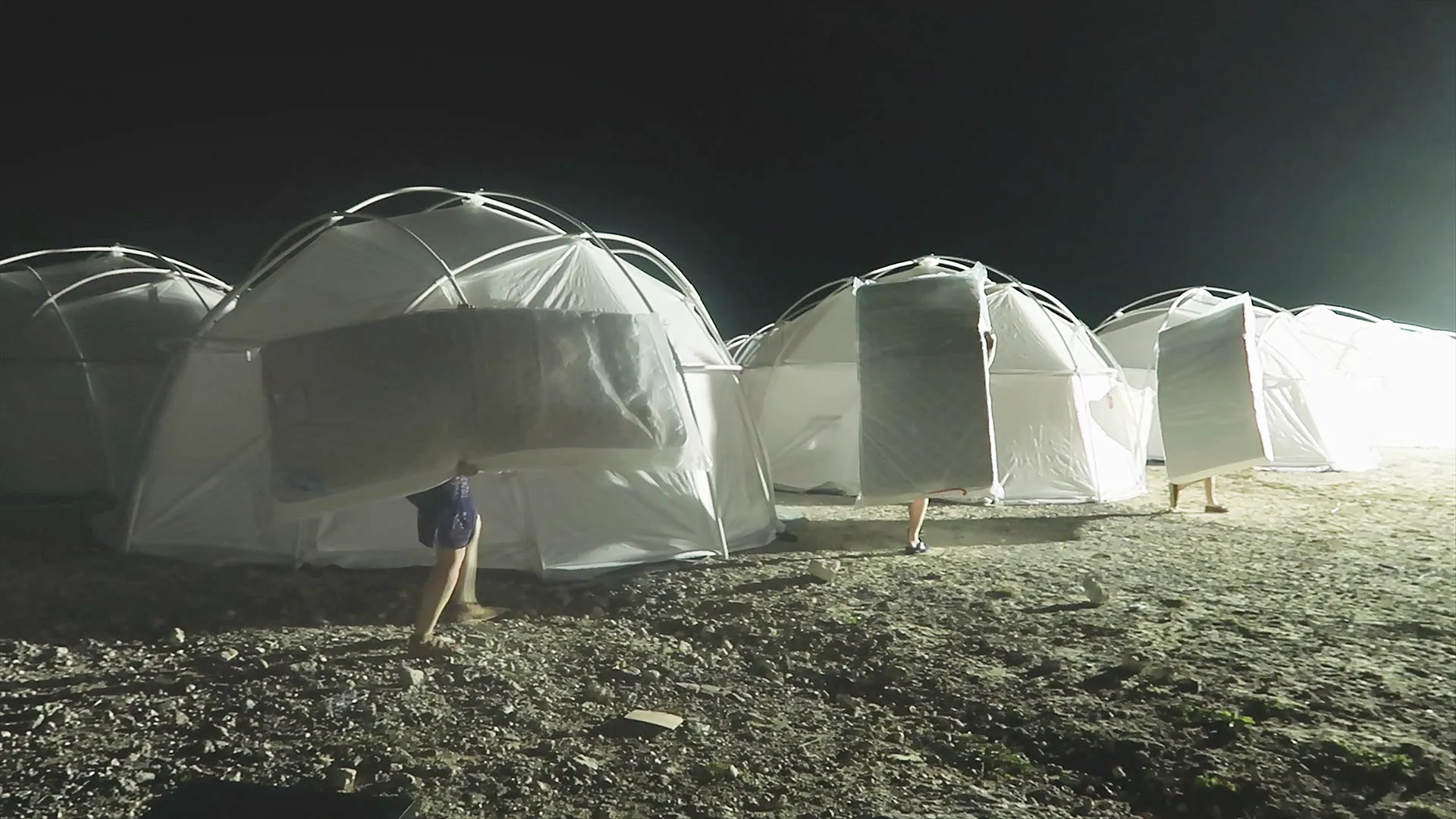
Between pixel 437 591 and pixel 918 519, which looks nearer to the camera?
pixel 437 591

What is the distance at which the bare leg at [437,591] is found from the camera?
18.6 ft

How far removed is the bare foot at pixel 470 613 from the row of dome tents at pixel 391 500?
1047mm

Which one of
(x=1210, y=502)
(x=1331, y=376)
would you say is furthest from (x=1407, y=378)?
(x=1210, y=502)

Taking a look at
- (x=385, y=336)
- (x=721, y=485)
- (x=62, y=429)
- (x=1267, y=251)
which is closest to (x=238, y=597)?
(x=385, y=336)

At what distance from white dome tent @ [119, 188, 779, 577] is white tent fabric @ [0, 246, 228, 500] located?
330 cm

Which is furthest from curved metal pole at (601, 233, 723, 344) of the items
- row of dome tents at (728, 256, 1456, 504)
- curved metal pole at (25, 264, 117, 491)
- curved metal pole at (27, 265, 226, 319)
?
curved metal pole at (25, 264, 117, 491)

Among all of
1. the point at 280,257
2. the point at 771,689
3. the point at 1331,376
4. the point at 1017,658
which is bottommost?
the point at 771,689

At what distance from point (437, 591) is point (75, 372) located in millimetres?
8589

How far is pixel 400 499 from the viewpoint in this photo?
8086mm

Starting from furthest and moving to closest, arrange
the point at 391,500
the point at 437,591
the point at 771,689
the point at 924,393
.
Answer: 1. the point at 924,393
2. the point at 391,500
3. the point at 437,591
4. the point at 771,689

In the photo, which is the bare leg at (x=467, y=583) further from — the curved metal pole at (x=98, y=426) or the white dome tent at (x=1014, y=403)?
the curved metal pole at (x=98, y=426)

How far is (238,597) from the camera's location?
6914 millimetres

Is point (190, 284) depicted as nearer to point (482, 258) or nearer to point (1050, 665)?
point (482, 258)

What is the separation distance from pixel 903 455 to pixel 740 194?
109ft
